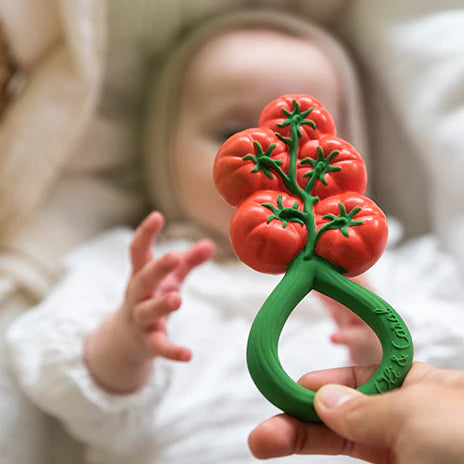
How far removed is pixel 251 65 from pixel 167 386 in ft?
1.37

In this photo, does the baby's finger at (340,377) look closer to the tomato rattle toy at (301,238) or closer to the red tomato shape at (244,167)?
the tomato rattle toy at (301,238)

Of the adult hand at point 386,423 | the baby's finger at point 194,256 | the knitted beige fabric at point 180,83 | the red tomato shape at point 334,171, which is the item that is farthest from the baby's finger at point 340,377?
the knitted beige fabric at point 180,83

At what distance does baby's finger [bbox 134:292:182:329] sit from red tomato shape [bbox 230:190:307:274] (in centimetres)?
15

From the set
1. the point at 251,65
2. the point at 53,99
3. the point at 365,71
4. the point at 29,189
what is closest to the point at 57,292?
the point at 29,189

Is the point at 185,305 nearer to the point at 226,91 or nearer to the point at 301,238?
the point at 226,91

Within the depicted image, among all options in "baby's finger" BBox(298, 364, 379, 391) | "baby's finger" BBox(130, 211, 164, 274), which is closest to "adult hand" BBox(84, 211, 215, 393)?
"baby's finger" BBox(130, 211, 164, 274)

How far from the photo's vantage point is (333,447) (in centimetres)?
42

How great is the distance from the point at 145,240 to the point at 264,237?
23 cm

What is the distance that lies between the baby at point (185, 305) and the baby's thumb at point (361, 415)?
0.54 ft

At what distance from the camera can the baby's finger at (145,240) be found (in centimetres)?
57

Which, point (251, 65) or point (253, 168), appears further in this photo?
point (251, 65)

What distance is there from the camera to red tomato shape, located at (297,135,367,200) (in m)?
0.40

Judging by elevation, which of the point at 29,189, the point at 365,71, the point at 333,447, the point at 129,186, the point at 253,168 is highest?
the point at 365,71

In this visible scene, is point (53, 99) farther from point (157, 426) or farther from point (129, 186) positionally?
point (157, 426)
